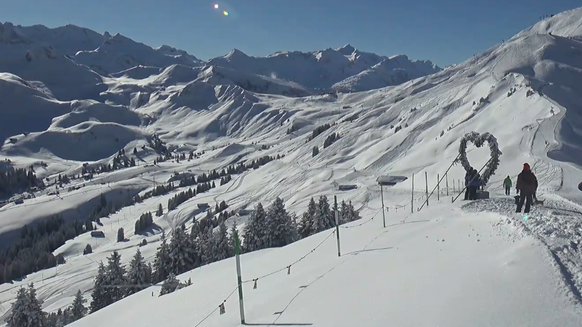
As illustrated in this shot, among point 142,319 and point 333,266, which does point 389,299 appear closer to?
point 333,266

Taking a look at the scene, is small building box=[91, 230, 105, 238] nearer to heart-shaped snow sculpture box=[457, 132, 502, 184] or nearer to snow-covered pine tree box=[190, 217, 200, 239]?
snow-covered pine tree box=[190, 217, 200, 239]

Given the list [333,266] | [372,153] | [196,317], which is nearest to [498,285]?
[333,266]

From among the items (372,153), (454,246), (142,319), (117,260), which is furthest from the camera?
(372,153)

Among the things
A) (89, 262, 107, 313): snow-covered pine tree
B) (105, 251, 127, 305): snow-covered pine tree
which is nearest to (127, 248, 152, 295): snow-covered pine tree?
(105, 251, 127, 305): snow-covered pine tree

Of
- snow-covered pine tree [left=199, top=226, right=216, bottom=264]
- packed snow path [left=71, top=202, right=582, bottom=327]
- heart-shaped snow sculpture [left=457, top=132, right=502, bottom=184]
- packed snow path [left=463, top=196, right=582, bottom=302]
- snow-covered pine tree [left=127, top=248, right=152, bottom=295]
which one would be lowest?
snow-covered pine tree [left=127, top=248, right=152, bottom=295]

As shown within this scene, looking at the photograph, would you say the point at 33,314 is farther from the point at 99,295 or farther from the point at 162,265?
the point at 162,265

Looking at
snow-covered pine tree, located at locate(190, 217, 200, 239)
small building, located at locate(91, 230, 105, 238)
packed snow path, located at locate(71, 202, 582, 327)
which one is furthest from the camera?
small building, located at locate(91, 230, 105, 238)
